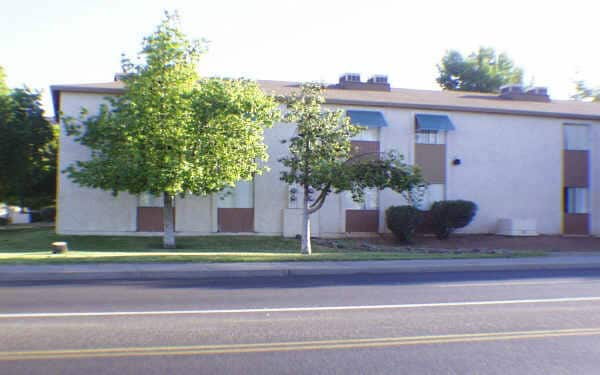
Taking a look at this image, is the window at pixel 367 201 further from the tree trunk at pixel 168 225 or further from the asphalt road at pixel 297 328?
the asphalt road at pixel 297 328

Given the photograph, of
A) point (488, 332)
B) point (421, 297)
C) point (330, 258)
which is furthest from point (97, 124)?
point (488, 332)

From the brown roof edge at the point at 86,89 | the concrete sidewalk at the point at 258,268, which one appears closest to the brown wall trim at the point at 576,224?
the concrete sidewalk at the point at 258,268

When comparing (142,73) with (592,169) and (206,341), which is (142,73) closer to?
(206,341)

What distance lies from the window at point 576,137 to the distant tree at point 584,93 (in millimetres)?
34037

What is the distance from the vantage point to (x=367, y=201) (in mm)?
24328

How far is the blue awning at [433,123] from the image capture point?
24.2 meters

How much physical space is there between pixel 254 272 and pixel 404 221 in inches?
421

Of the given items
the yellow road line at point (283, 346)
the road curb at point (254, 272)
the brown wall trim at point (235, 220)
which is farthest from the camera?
the brown wall trim at point (235, 220)

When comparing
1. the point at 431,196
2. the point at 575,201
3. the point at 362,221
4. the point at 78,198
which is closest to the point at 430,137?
the point at 431,196

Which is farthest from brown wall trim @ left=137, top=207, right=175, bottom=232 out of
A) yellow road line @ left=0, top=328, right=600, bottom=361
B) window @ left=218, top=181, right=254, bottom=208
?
yellow road line @ left=0, top=328, right=600, bottom=361

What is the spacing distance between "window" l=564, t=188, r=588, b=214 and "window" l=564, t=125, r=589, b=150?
214 centimetres

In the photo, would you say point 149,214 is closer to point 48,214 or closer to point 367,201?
point 367,201

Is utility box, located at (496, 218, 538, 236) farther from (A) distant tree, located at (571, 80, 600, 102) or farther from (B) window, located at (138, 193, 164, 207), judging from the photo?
(A) distant tree, located at (571, 80, 600, 102)

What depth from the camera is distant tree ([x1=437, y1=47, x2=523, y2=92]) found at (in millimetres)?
52938
